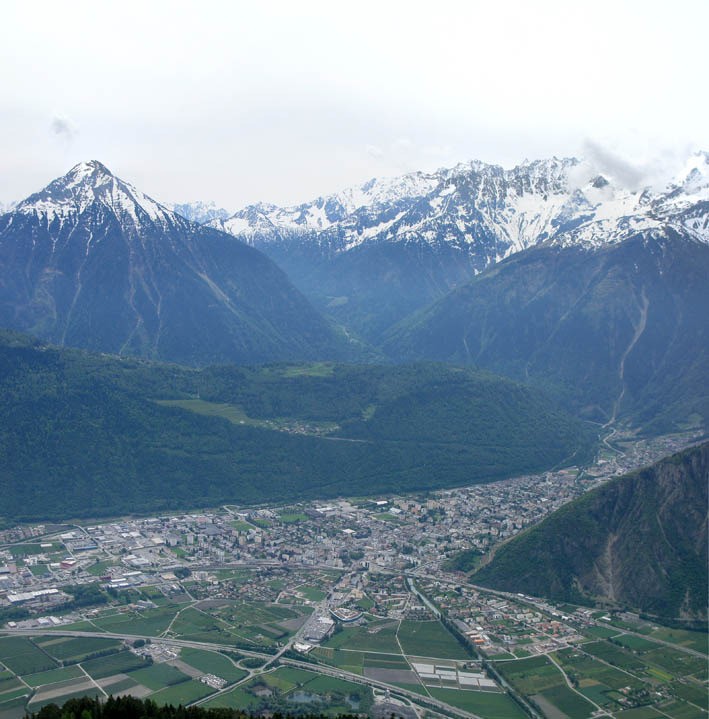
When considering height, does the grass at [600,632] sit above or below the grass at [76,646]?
above

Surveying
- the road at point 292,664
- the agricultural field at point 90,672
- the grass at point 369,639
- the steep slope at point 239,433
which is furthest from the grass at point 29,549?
the grass at point 369,639

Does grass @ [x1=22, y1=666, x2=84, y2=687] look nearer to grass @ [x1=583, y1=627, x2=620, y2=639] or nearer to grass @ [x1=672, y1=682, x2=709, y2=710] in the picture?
grass @ [x1=583, y1=627, x2=620, y2=639]

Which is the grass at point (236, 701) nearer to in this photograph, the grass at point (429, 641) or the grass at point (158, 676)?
the grass at point (158, 676)

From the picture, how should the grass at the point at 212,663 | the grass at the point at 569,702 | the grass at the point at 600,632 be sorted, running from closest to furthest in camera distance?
1. the grass at the point at 569,702
2. the grass at the point at 212,663
3. the grass at the point at 600,632

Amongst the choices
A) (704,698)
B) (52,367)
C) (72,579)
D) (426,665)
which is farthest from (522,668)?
(52,367)

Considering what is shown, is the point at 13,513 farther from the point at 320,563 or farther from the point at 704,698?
the point at 704,698

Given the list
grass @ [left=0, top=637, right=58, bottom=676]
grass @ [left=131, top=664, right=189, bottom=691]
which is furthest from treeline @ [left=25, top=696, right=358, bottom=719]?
grass @ [left=0, top=637, right=58, bottom=676]

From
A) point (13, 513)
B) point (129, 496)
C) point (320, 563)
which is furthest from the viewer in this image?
point (129, 496)
